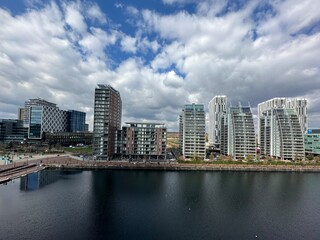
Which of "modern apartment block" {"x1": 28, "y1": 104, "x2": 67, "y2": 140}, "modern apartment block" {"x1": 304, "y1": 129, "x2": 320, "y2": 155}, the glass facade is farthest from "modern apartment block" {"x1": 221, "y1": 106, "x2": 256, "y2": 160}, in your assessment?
the glass facade

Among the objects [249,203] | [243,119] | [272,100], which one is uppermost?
[272,100]

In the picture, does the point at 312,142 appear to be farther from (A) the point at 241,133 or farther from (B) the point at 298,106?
(A) the point at 241,133

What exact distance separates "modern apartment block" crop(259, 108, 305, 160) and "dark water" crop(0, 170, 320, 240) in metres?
50.0

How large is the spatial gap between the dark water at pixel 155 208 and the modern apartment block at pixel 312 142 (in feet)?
233

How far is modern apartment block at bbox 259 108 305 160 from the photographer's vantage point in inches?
4500

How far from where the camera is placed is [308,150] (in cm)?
12912

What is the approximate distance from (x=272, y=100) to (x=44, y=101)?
20733 centimetres

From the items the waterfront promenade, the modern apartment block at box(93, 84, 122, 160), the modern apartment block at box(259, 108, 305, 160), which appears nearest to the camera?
the waterfront promenade

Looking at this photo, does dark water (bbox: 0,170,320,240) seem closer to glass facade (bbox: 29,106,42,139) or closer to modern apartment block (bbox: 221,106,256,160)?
modern apartment block (bbox: 221,106,256,160)

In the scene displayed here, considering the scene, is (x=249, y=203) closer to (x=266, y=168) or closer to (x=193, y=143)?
(x=266, y=168)

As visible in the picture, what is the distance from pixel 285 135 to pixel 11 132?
207m

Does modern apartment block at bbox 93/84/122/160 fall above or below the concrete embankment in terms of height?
above

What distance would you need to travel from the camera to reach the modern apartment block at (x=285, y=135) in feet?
375

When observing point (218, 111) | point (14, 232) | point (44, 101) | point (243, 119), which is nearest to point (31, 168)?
point (14, 232)
